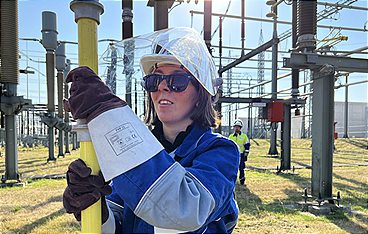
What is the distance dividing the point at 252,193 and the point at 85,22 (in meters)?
5.81

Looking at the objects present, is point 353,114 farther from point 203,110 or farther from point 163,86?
point 163,86

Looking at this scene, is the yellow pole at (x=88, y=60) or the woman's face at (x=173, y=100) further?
the woman's face at (x=173, y=100)

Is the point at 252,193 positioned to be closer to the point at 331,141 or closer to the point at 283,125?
the point at 331,141

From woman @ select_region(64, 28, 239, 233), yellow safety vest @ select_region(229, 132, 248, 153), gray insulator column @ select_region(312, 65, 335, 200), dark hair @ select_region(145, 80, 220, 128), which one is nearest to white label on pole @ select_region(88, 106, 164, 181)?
woman @ select_region(64, 28, 239, 233)

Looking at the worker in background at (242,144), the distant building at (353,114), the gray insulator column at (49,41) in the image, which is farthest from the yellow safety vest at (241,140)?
the distant building at (353,114)

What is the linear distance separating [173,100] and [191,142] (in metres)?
0.14

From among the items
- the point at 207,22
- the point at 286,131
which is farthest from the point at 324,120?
the point at 286,131

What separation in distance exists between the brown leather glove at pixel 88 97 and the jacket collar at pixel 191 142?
0.98 feet

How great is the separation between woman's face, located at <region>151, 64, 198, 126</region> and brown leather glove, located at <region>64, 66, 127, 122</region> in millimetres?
277

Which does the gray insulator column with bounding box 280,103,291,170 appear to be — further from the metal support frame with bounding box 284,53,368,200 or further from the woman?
the woman

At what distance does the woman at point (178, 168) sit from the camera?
0.68 metres

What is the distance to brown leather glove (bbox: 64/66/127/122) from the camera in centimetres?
70

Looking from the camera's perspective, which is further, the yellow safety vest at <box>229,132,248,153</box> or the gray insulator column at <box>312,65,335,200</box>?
the yellow safety vest at <box>229,132,248,153</box>

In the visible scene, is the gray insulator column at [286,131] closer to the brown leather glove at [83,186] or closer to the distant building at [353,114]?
the brown leather glove at [83,186]
